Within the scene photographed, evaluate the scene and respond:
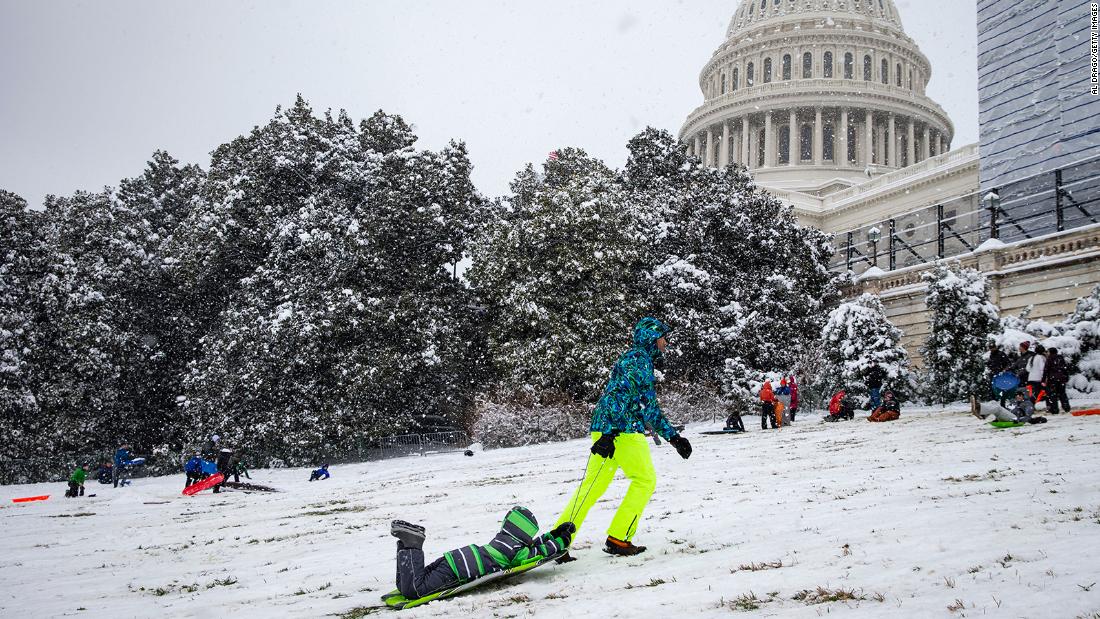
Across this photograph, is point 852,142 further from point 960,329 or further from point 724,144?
point 960,329

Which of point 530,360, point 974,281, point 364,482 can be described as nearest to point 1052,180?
point 974,281

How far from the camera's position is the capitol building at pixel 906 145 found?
33.0 m

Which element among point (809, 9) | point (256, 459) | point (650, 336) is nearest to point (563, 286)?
point (256, 459)

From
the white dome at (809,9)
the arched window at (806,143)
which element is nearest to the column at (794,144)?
the arched window at (806,143)

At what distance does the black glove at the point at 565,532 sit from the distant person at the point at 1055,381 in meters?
15.0

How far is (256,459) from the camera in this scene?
1299 inches

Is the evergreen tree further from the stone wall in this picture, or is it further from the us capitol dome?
the us capitol dome

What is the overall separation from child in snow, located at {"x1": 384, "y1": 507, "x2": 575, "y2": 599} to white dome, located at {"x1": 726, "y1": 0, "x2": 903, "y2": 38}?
10330 centimetres

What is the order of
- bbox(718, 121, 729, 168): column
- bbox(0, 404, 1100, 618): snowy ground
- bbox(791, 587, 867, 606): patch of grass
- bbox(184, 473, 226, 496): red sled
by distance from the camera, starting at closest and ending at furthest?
1. bbox(791, 587, 867, 606): patch of grass
2. bbox(0, 404, 1100, 618): snowy ground
3. bbox(184, 473, 226, 496): red sled
4. bbox(718, 121, 729, 168): column

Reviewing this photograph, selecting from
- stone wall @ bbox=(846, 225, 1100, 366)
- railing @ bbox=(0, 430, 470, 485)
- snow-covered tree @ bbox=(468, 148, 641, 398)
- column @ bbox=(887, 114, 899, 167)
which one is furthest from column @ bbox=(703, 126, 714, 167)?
railing @ bbox=(0, 430, 470, 485)

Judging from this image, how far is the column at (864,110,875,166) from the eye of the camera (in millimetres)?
93819

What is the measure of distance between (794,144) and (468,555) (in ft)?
310

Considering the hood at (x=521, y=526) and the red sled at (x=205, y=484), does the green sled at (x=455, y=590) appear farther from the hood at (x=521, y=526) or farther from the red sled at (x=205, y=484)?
the red sled at (x=205, y=484)

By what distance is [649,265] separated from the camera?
1409 inches
